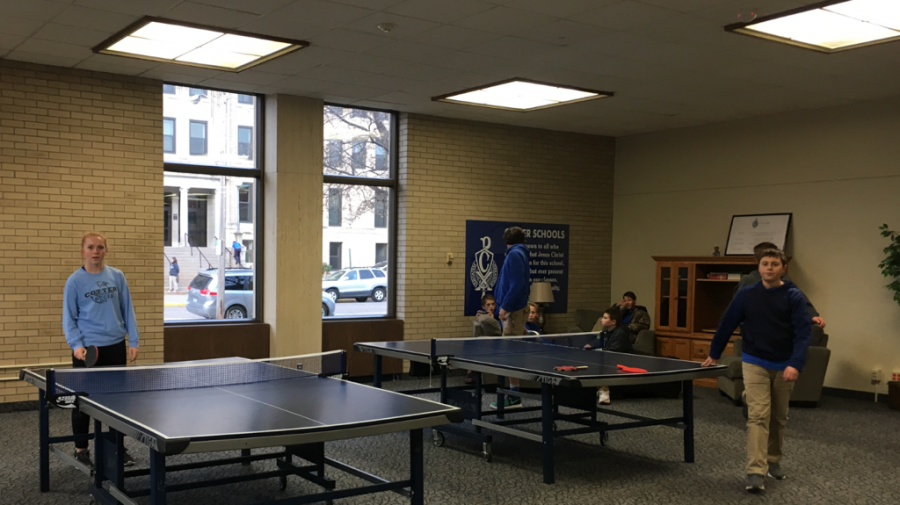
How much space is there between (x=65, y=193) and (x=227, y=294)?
2.12 m

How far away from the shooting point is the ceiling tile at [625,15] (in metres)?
5.74

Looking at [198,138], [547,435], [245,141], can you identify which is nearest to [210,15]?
[198,138]

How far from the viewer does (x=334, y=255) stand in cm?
995

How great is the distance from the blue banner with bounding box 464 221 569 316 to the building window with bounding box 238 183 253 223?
9.56 ft

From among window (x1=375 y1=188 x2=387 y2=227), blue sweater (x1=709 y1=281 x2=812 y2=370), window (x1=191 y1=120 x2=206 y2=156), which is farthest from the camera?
window (x1=375 y1=188 x2=387 y2=227)

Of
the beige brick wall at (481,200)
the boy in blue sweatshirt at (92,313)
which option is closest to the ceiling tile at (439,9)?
the boy in blue sweatshirt at (92,313)

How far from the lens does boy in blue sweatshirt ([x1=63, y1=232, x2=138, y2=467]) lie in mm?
5402

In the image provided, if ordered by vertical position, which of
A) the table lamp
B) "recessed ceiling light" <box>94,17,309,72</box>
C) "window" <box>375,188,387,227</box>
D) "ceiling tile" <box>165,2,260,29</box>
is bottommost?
the table lamp

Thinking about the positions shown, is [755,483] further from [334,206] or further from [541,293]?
[334,206]

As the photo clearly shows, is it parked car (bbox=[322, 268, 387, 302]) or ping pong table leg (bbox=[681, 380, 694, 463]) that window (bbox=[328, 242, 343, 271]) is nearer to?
parked car (bbox=[322, 268, 387, 302])

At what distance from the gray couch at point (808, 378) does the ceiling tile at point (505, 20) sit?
431 centimetres

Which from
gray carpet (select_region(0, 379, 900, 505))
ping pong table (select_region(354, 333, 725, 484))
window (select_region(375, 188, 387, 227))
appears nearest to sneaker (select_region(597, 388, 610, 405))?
gray carpet (select_region(0, 379, 900, 505))

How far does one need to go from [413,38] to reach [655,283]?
5.83 metres

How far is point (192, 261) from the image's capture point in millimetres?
8914
